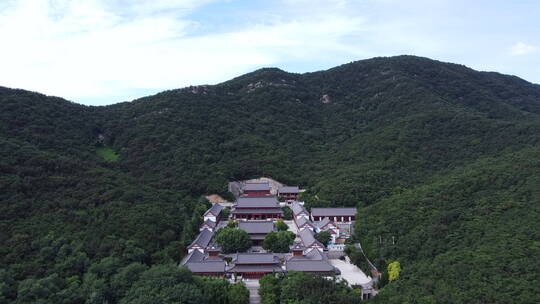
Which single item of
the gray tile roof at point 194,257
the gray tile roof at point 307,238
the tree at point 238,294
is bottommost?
the tree at point 238,294

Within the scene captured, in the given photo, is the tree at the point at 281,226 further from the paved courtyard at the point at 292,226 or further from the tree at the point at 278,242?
the tree at the point at 278,242

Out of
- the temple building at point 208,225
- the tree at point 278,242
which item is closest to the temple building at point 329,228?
the tree at point 278,242

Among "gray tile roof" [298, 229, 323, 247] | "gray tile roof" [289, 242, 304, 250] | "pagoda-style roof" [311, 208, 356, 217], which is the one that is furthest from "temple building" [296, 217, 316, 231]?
"gray tile roof" [289, 242, 304, 250]

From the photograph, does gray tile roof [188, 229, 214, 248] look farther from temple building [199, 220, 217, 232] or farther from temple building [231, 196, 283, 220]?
temple building [231, 196, 283, 220]

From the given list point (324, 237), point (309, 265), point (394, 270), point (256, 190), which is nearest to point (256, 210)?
point (256, 190)

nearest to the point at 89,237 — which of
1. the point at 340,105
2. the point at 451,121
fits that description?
the point at 451,121

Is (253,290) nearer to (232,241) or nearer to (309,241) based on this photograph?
(232,241)

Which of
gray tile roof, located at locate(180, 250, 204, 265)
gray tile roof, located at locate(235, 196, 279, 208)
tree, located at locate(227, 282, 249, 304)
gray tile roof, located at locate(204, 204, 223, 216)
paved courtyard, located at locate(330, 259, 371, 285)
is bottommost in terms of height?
paved courtyard, located at locate(330, 259, 371, 285)
